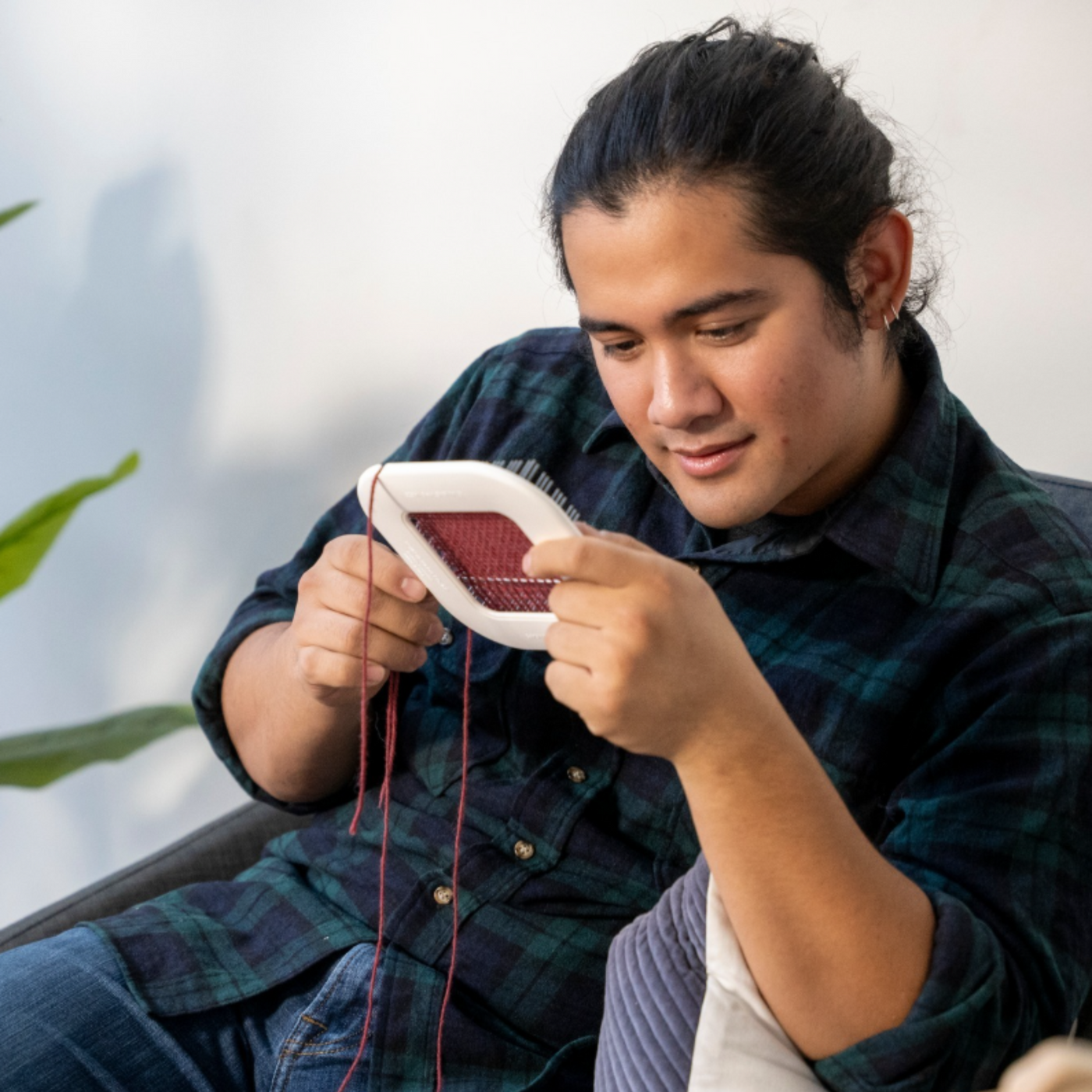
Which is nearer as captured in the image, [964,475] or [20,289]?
[964,475]

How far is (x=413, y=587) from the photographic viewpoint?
916 millimetres

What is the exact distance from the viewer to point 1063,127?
1241 mm

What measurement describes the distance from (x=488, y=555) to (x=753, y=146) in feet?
1.15

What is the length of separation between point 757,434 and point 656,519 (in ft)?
0.73

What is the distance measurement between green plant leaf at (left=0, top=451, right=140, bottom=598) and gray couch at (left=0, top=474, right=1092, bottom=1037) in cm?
78

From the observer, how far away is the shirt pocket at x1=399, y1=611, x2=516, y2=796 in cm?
111

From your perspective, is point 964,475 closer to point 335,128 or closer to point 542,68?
point 542,68

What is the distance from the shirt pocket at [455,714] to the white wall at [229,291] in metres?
0.54

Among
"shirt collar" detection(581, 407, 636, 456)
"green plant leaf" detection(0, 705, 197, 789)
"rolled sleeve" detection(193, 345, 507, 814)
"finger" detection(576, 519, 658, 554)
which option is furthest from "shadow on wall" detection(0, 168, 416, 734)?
"green plant leaf" detection(0, 705, 197, 789)

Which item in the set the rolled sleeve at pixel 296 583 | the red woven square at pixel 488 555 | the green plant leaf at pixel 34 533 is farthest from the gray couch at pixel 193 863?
the green plant leaf at pixel 34 533

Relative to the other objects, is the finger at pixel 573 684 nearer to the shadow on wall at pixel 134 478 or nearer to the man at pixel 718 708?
the man at pixel 718 708

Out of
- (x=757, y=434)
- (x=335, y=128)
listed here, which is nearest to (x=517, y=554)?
(x=757, y=434)

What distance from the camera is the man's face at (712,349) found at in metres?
0.88

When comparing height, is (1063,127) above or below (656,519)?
above
